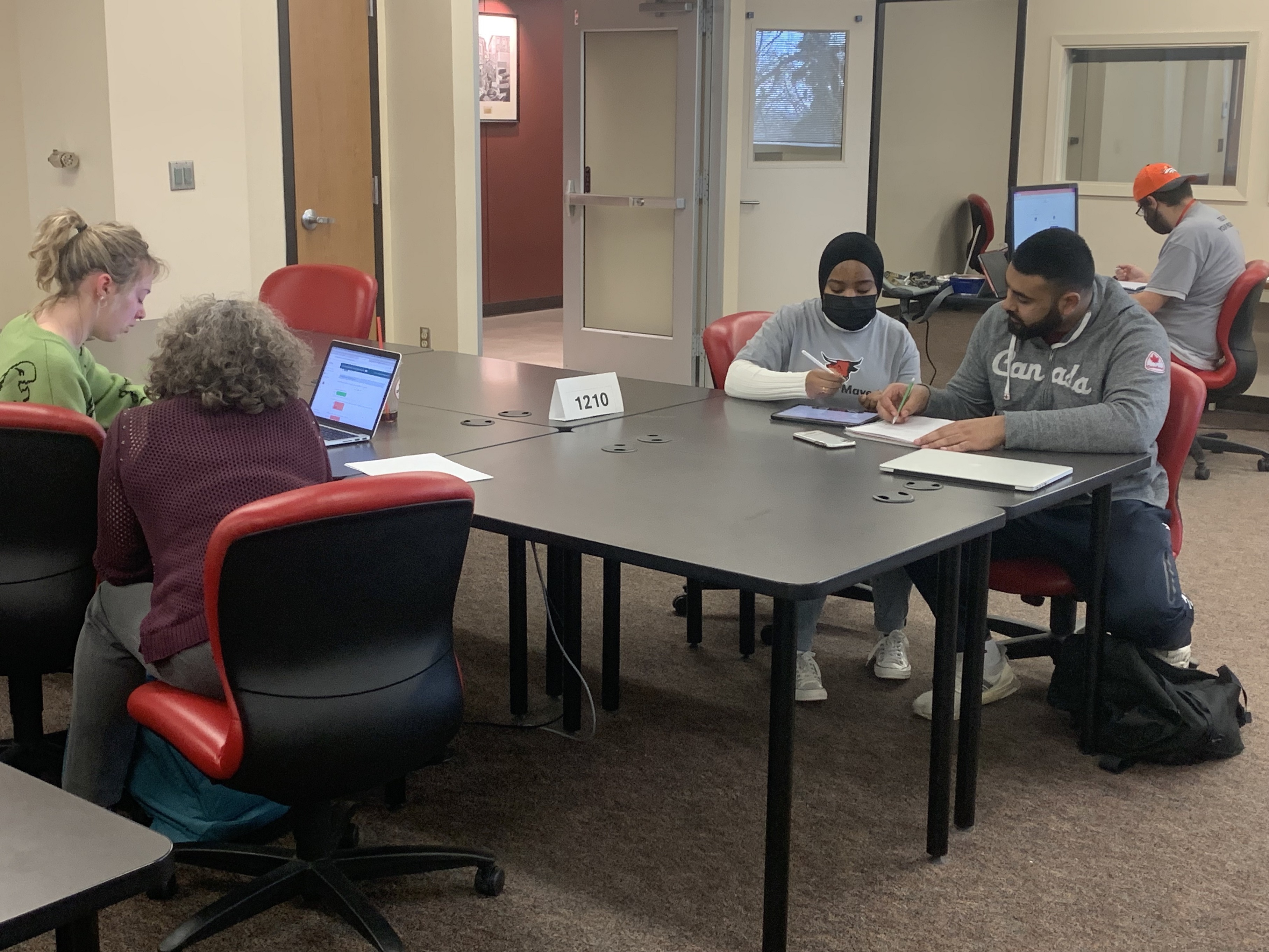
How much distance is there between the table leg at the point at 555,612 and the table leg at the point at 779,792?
999mm

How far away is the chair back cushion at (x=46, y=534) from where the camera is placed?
2.24 metres

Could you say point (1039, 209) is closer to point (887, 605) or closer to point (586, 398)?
point (887, 605)

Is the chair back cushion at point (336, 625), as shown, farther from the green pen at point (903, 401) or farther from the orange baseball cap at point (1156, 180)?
the orange baseball cap at point (1156, 180)

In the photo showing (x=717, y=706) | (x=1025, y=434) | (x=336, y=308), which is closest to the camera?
(x=1025, y=434)

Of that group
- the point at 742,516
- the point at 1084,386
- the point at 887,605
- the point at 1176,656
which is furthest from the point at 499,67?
the point at 742,516

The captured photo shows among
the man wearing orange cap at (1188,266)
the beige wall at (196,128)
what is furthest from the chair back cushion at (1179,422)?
the beige wall at (196,128)

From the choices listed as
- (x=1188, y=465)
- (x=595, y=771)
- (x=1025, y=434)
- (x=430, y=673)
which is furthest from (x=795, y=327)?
(x=1188, y=465)

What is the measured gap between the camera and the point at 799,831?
2.51 meters

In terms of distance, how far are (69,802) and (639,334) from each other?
232 inches

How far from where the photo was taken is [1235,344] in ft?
17.6

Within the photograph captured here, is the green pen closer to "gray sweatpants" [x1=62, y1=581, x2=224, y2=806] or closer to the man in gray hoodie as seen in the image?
the man in gray hoodie

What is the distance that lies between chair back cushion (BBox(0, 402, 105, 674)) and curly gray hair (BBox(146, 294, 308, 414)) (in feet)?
0.83

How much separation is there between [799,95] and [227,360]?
18.9ft

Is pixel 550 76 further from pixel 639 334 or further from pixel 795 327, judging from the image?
pixel 795 327
